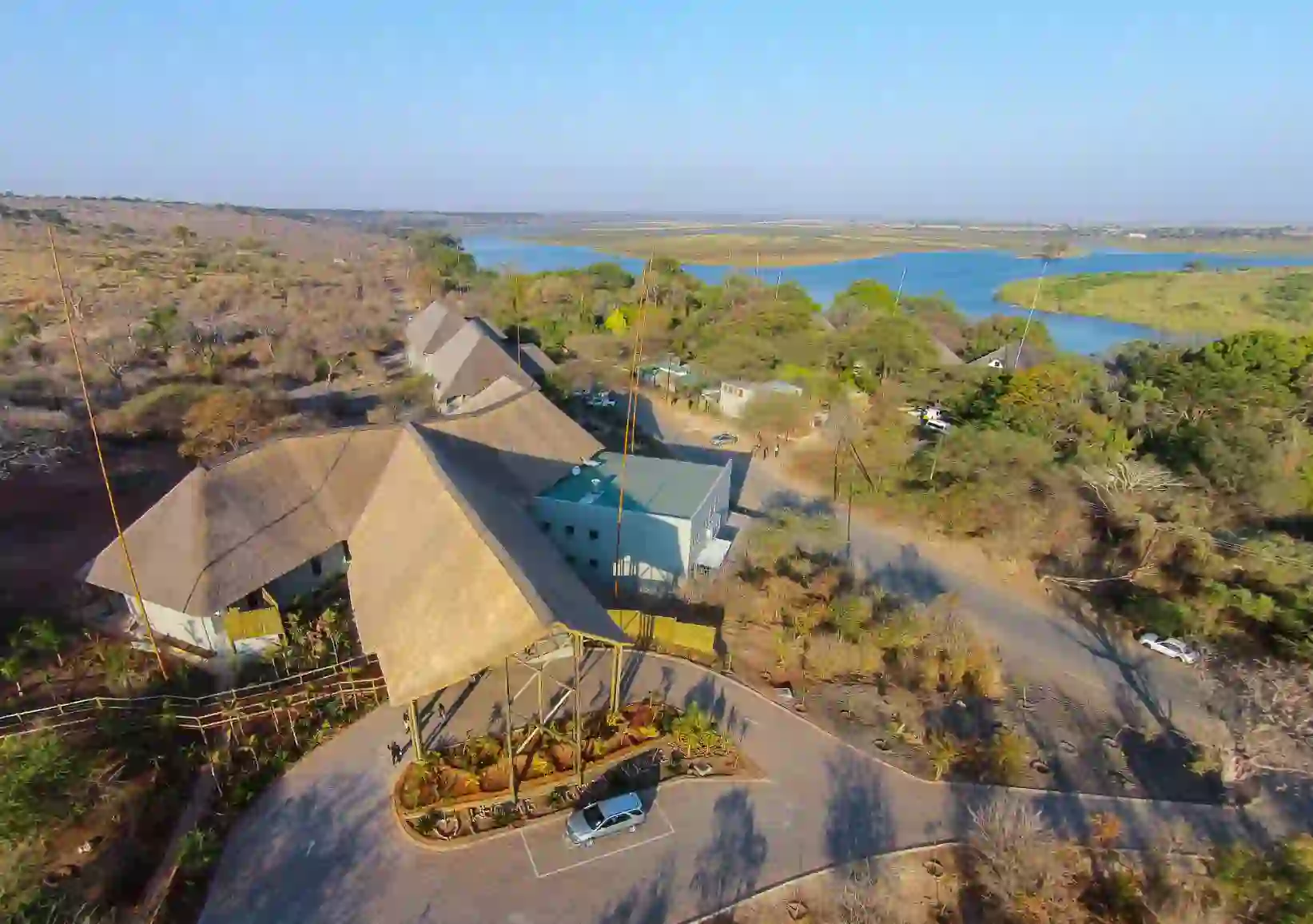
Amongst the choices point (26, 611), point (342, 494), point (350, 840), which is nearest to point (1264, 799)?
point (350, 840)

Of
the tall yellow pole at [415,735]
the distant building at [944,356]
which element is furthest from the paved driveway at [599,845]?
the distant building at [944,356]

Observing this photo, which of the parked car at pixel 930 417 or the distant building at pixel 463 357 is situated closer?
the distant building at pixel 463 357

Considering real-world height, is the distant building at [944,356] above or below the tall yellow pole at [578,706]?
above

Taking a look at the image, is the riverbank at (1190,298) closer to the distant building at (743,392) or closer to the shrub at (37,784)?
the distant building at (743,392)

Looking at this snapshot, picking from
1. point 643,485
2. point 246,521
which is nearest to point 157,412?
point 246,521

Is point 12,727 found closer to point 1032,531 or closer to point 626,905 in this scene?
point 626,905

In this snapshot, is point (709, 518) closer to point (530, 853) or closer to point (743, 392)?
point (530, 853)

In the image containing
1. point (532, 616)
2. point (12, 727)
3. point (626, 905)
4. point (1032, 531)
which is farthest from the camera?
point (1032, 531)
